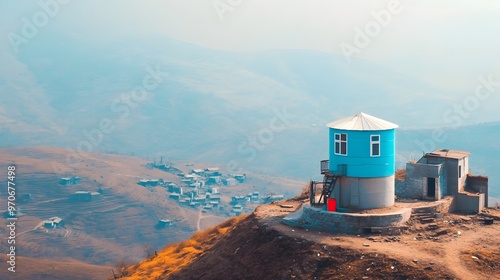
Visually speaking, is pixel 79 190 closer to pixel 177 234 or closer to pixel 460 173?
pixel 177 234

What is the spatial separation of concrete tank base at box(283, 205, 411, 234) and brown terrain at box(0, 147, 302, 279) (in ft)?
225

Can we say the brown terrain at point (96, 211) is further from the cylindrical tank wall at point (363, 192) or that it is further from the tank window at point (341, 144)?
the tank window at point (341, 144)

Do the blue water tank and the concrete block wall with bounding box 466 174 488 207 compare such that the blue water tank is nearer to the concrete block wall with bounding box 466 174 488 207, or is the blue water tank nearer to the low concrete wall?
the low concrete wall

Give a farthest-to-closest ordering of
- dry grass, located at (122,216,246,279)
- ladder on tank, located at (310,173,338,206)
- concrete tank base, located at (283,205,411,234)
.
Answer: dry grass, located at (122,216,246,279) → ladder on tank, located at (310,173,338,206) → concrete tank base, located at (283,205,411,234)

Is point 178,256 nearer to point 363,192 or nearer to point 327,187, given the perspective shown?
point 327,187

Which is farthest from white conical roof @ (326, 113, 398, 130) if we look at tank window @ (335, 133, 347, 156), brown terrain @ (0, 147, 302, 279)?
brown terrain @ (0, 147, 302, 279)

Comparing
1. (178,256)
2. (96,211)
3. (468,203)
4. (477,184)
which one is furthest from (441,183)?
(96,211)

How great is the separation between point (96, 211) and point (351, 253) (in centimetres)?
12011

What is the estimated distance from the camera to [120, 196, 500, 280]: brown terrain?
75.9ft

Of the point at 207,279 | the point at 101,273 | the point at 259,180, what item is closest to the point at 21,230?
the point at 101,273

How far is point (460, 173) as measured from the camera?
31.2 metres

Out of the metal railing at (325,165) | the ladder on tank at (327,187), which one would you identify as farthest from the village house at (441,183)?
the ladder on tank at (327,187)

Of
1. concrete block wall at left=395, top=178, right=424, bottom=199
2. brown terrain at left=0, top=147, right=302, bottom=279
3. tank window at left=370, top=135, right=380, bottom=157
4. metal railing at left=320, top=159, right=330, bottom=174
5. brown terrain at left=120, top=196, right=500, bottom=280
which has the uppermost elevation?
tank window at left=370, top=135, right=380, bottom=157

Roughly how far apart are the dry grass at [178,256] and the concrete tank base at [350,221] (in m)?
5.15
